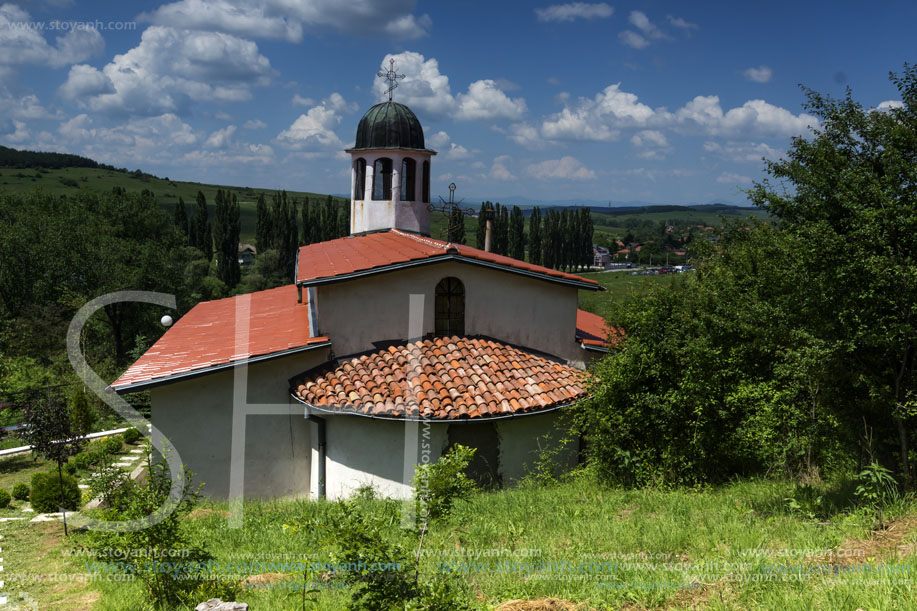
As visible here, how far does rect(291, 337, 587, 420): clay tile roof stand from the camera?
12648 millimetres

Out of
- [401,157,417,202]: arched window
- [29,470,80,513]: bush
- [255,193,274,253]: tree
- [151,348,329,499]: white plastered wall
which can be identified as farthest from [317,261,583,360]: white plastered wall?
[255,193,274,253]: tree

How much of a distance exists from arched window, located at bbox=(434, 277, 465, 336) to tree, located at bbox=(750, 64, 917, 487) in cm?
813

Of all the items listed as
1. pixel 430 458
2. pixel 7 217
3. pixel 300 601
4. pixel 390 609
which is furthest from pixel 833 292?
pixel 7 217

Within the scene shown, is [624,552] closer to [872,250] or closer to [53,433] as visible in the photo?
[872,250]

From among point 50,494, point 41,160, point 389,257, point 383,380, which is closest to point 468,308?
point 389,257

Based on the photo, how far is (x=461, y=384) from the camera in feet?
43.5

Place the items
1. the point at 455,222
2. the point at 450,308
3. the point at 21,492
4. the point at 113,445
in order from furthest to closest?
1. the point at 455,222
2. the point at 113,445
3. the point at 21,492
4. the point at 450,308

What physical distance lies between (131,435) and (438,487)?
872 inches

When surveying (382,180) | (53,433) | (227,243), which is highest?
(382,180)

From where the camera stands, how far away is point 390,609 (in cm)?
532

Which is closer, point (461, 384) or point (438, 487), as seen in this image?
point (438, 487)

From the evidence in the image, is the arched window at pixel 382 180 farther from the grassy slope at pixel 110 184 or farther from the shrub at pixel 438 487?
the grassy slope at pixel 110 184

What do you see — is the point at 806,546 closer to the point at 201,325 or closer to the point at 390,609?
the point at 390,609

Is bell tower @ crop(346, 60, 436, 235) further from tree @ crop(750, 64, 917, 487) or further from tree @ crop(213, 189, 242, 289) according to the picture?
tree @ crop(213, 189, 242, 289)
